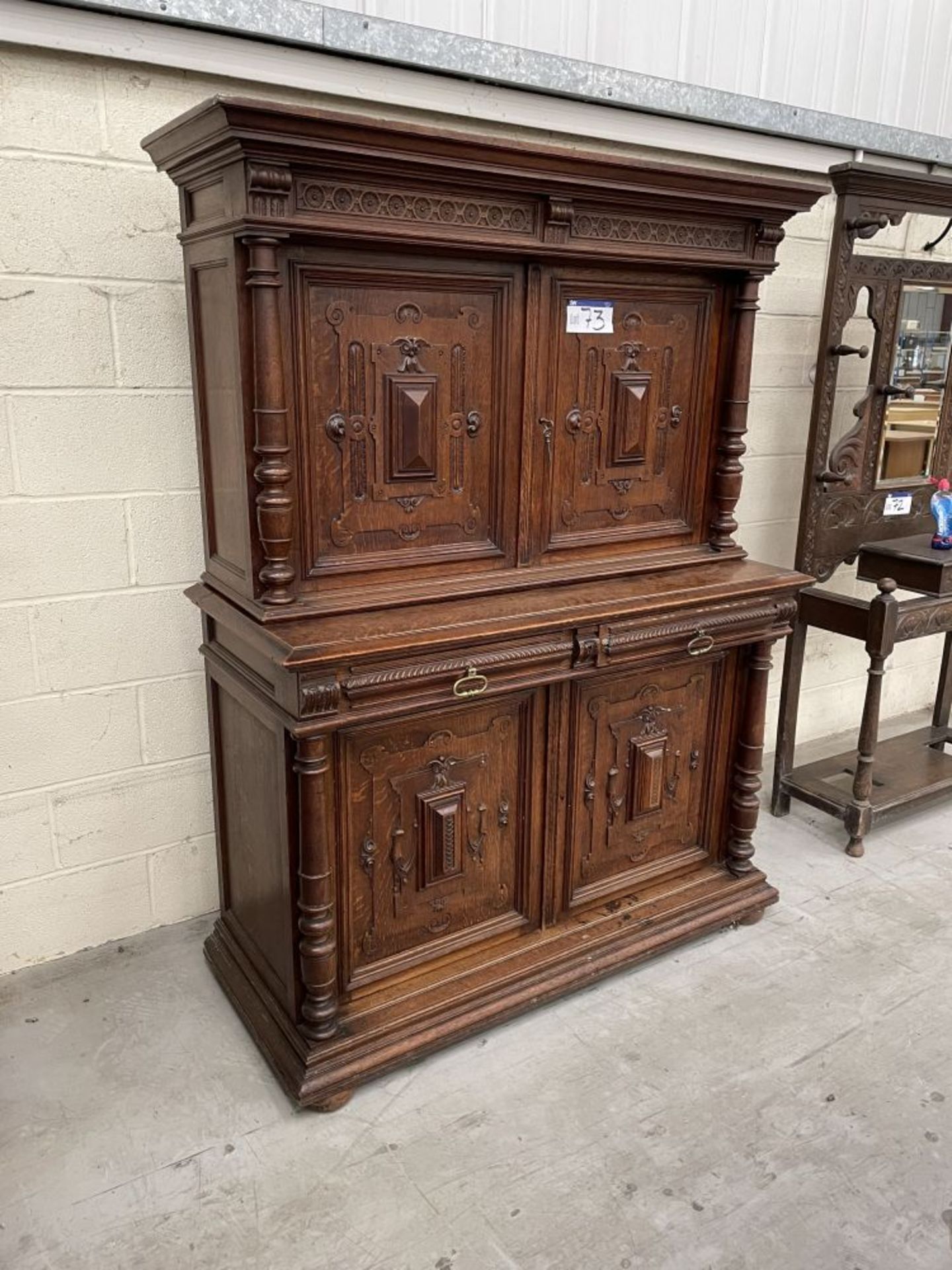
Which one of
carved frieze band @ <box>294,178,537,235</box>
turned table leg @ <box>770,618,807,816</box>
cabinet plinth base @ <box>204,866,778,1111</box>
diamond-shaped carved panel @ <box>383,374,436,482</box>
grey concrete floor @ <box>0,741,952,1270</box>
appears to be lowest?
grey concrete floor @ <box>0,741,952,1270</box>

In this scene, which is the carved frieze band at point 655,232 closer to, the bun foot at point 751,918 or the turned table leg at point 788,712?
the turned table leg at point 788,712

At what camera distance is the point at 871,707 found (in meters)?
2.74

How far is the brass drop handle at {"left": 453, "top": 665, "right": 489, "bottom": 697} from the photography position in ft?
5.90

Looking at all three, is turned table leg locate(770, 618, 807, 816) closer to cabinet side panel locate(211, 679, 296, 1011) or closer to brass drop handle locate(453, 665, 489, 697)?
brass drop handle locate(453, 665, 489, 697)

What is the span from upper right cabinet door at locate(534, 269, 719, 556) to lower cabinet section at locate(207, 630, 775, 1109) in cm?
33

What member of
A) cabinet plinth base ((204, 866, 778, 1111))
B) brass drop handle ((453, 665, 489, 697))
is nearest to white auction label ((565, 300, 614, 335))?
brass drop handle ((453, 665, 489, 697))

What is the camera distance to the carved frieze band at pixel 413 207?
1.55 m

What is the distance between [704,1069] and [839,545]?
1606 millimetres

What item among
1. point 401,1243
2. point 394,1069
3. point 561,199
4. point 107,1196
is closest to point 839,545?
point 561,199

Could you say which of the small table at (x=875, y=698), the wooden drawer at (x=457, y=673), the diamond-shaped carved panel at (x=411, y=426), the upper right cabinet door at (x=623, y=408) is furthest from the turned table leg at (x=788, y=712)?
the diamond-shaped carved panel at (x=411, y=426)

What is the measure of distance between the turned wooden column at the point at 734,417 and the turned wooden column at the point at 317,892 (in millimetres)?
1127

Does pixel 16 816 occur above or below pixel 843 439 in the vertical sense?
below

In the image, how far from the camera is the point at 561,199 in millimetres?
1771

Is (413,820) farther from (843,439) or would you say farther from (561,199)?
(843,439)
